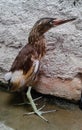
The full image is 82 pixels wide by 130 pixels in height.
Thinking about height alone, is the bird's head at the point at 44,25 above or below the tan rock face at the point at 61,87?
above

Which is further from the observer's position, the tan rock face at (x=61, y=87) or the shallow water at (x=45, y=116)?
the tan rock face at (x=61, y=87)

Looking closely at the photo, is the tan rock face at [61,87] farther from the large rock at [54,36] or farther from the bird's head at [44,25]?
the bird's head at [44,25]

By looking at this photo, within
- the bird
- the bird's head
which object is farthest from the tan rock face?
the bird's head

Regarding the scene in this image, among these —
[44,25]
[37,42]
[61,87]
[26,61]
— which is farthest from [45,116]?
[44,25]

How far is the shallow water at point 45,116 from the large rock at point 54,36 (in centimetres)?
10

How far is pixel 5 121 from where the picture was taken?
302 centimetres

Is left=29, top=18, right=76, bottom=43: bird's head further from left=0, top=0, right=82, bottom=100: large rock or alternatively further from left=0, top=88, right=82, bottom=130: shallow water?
left=0, top=88, right=82, bottom=130: shallow water

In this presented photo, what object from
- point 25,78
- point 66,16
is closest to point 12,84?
point 25,78

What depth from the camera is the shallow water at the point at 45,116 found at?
294cm

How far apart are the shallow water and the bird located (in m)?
0.08

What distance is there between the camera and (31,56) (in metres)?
2.96

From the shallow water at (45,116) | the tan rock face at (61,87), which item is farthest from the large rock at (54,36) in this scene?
the shallow water at (45,116)

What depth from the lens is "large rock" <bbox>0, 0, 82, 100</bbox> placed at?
Answer: 304 centimetres

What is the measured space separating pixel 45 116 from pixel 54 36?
632mm
